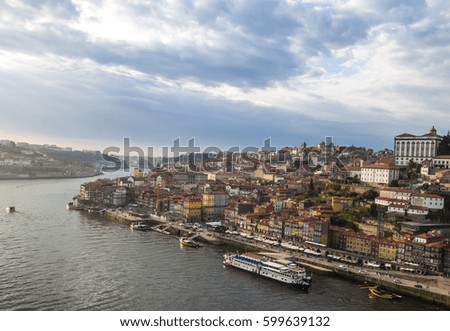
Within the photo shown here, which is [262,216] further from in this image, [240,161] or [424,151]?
[240,161]

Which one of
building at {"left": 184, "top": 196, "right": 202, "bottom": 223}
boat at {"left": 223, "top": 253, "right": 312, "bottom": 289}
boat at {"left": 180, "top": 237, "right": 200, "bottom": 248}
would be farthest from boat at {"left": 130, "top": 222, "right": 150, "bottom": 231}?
boat at {"left": 223, "top": 253, "right": 312, "bottom": 289}

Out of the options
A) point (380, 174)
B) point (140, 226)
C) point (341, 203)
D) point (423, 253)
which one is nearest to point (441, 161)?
point (380, 174)

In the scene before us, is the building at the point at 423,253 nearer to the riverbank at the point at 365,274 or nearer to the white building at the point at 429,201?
the riverbank at the point at 365,274

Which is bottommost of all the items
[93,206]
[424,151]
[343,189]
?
Answer: [93,206]

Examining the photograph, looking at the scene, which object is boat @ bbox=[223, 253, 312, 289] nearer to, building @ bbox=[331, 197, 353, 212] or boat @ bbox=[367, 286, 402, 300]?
boat @ bbox=[367, 286, 402, 300]

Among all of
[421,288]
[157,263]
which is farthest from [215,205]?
[421,288]

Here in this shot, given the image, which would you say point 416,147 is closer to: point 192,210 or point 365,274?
point 192,210
